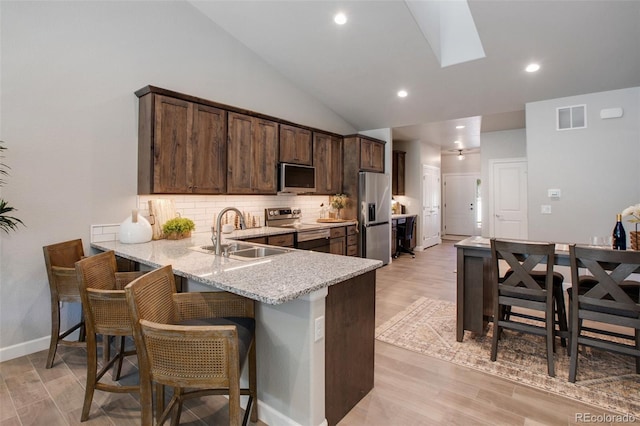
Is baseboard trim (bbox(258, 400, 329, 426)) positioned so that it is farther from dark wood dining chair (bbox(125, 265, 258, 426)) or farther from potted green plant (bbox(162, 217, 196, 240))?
potted green plant (bbox(162, 217, 196, 240))

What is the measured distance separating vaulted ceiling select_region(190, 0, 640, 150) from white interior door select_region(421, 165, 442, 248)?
124 inches

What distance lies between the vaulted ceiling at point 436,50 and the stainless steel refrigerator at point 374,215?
1.33 meters

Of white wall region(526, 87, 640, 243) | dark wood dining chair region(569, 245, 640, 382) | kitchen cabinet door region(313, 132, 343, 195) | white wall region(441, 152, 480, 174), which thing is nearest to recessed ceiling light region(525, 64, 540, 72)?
white wall region(526, 87, 640, 243)

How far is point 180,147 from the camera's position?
334 cm

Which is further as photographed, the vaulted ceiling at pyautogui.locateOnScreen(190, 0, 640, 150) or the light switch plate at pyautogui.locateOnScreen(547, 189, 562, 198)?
the light switch plate at pyautogui.locateOnScreen(547, 189, 562, 198)

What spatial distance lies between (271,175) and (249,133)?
2.08 feet

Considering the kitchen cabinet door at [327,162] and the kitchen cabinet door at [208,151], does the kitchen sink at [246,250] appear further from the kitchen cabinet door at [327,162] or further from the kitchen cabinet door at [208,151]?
the kitchen cabinet door at [327,162]

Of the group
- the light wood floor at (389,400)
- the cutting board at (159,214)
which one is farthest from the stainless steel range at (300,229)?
the light wood floor at (389,400)

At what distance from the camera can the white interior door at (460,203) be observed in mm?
9852

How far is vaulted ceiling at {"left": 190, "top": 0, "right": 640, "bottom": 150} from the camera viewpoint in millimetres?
3176

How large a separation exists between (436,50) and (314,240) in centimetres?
293

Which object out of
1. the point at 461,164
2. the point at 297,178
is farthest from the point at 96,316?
the point at 461,164

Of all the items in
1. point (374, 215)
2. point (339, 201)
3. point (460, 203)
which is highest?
point (460, 203)

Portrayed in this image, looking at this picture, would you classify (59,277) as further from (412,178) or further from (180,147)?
(412,178)
